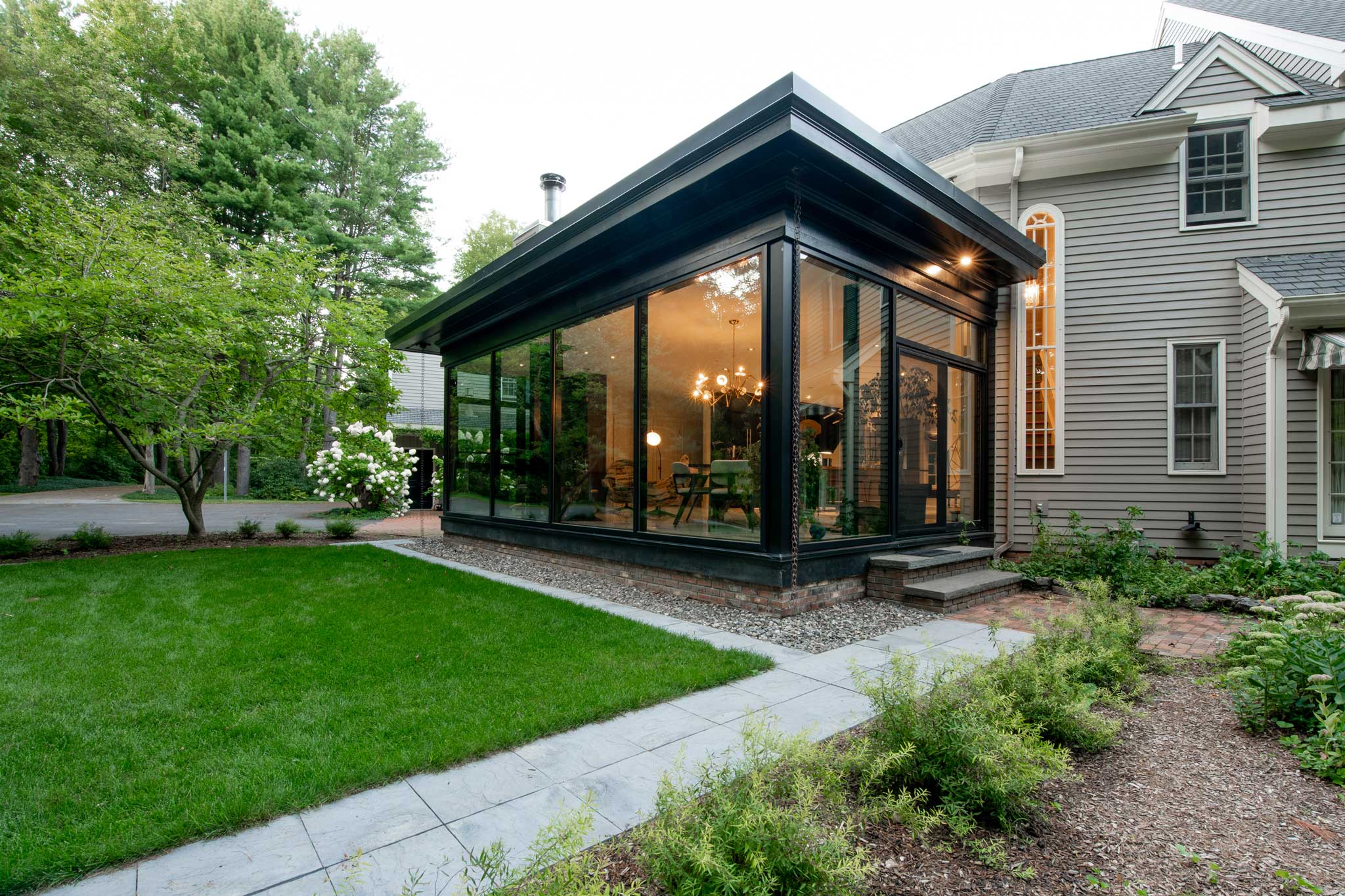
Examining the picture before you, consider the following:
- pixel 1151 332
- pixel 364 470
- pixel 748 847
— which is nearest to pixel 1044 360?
pixel 1151 332

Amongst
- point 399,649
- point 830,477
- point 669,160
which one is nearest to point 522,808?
point 399,649

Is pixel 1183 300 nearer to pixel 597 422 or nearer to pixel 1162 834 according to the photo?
pixel 597 422

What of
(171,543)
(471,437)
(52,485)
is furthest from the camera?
(52,485)

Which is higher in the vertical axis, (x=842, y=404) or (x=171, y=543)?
(x=842, y=404)

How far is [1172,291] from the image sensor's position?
21.7 feet

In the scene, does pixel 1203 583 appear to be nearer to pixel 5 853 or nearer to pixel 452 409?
pixel 5 853

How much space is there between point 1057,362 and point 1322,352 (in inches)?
81.8

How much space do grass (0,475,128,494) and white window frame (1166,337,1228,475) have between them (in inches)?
1047

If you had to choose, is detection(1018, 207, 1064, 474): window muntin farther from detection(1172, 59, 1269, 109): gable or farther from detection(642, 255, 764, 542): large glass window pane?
detection(642, 255, 764, 542): large glass window pane

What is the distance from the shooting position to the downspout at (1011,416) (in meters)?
6.92

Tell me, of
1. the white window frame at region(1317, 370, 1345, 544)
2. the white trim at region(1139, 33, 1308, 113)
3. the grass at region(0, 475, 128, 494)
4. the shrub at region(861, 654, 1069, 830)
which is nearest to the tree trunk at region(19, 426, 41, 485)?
the grass at region(0, 475, 128, 494)

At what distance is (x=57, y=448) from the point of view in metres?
21.1

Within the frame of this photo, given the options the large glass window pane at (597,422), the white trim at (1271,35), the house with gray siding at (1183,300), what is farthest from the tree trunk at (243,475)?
the white trim at (1271,35)

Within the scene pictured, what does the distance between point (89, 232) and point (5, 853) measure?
7.42 metres
